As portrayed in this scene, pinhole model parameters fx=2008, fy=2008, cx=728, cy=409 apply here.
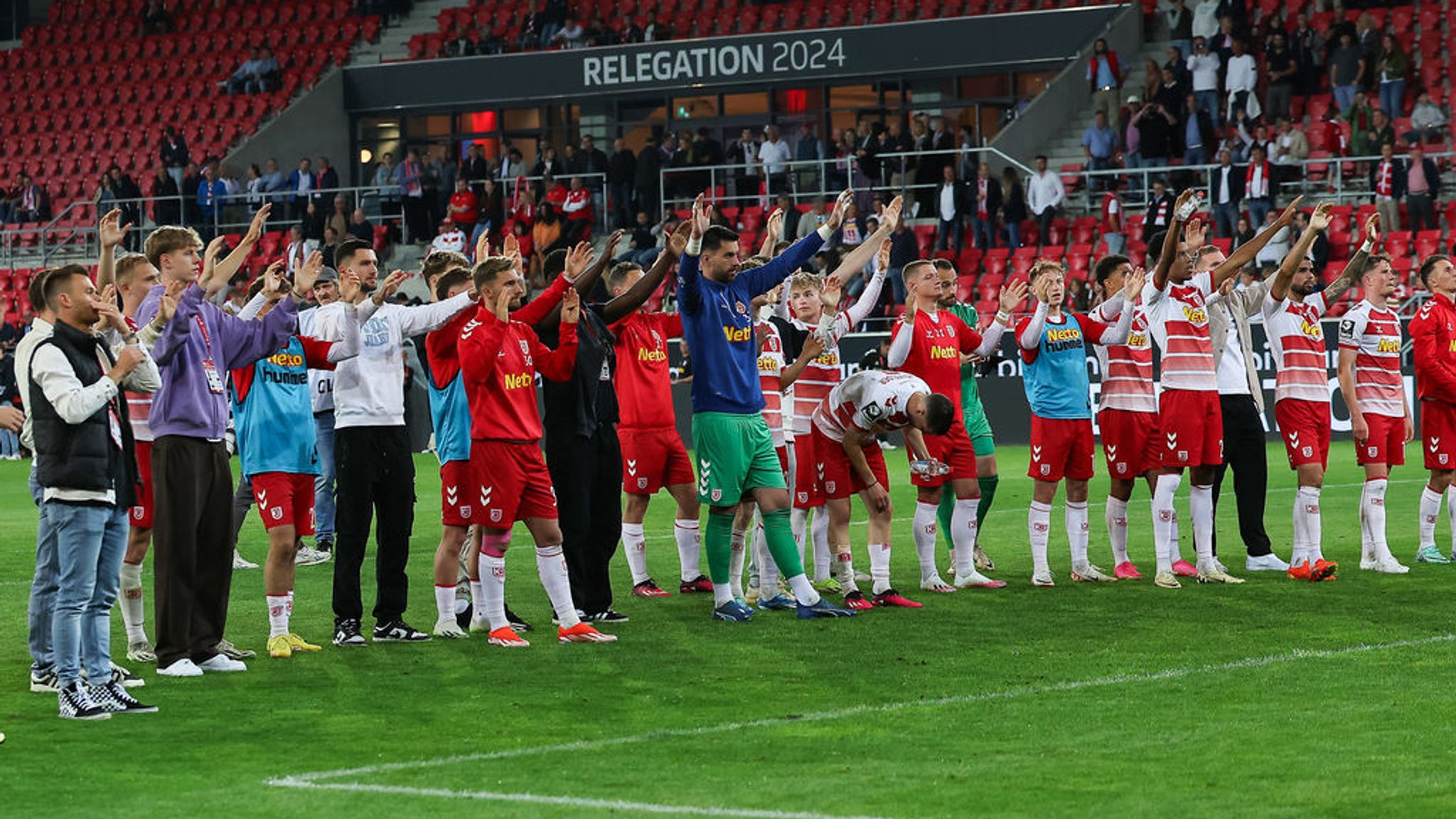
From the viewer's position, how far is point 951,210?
101 feet

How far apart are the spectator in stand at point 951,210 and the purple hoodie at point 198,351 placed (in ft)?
70.2

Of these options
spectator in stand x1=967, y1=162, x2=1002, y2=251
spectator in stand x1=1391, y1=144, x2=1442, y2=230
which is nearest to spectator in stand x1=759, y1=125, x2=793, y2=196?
spectator in stand x1=967, y1=162, x2=1002, y2=251

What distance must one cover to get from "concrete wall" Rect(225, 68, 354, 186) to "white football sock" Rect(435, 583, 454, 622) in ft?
103

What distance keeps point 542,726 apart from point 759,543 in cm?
455

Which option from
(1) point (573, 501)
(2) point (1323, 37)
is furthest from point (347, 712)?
(2) point (1323, 37)

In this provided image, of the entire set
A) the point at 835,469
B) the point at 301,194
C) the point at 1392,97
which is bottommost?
the point at 835,469

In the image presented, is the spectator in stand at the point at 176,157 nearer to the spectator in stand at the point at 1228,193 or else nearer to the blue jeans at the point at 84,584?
the spectator in stand at the point at 1228,193

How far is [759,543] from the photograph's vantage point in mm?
12648

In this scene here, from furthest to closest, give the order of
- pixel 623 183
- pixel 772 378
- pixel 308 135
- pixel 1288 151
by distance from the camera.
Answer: pixel 308 135 < pixel 623 183 < pixel 1288 151 < pixel 772 378

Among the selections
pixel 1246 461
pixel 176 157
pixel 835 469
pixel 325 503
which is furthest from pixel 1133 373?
pixel 176 157

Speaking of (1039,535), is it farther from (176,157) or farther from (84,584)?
(176,157)

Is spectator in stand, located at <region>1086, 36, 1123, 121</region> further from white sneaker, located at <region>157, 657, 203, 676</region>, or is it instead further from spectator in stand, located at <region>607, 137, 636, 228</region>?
white sneaker, located at <region>157, 657, 203, 676</region>

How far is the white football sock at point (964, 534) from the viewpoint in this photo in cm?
1295

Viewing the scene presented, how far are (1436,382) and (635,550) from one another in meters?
5.77
